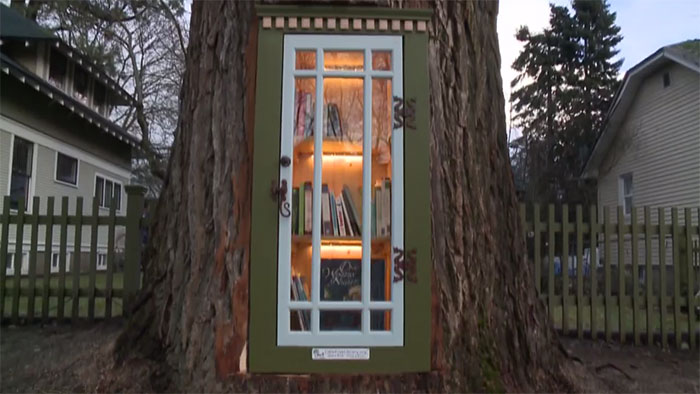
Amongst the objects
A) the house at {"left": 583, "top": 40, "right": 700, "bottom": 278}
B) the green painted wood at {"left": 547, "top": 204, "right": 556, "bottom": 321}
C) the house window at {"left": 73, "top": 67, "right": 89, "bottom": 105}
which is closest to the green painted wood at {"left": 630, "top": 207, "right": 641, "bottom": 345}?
the green painted wood at {"left": 547, "top": 204, "right": 556, "bottom": 321}

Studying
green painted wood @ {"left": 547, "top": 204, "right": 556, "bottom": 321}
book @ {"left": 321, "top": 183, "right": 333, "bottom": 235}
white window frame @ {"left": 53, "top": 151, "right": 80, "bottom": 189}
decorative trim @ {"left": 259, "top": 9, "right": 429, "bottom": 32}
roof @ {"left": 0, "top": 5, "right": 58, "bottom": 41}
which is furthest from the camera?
white window frame @ {"left": 53, "top": 151, "right": 80, "bottom": 189}

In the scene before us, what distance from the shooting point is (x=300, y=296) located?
3.05 m

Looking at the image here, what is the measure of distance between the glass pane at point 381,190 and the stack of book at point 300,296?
381 mm

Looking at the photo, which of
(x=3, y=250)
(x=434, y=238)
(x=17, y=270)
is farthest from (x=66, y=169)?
(x=434, y=238)

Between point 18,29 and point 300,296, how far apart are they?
14.0 meters

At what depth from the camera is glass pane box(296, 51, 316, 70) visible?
310 centimetres

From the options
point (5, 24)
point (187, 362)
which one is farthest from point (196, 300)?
point (5, 24)

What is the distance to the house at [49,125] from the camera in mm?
12453

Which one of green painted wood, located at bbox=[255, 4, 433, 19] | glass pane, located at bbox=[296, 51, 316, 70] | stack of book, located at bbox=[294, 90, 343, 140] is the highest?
green painted wood, located at bbox=[255, 4, 433, 19]

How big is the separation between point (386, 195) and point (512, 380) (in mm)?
1339

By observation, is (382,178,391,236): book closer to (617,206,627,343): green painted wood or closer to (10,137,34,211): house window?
(617,206,627,343): green painted wood

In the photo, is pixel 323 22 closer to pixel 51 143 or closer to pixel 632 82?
pixel 51 143

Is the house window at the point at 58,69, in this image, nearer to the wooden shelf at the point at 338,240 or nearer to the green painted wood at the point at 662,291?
the wooden shelf at the point at 338,240

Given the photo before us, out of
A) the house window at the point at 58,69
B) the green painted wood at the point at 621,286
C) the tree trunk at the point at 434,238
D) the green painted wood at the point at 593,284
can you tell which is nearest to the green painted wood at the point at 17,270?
the tree trunk at the point at 434,238
